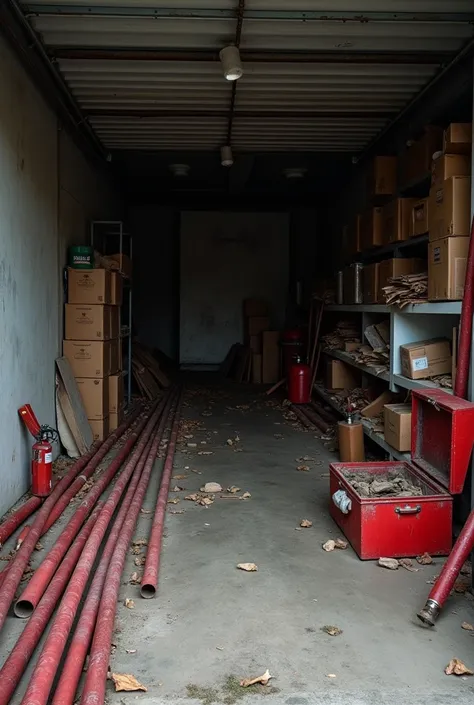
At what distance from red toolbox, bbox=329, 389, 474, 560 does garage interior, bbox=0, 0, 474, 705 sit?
2 centimetres

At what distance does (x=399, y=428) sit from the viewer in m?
4.50

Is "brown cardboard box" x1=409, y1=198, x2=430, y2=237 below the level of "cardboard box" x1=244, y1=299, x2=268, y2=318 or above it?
above

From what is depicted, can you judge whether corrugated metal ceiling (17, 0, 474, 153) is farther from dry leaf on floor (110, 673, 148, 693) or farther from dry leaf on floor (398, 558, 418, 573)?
dry leaf on floor (110, 673, 148, 693)

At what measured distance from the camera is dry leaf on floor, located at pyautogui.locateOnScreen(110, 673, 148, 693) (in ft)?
7.52

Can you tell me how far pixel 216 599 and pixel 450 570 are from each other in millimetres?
1136

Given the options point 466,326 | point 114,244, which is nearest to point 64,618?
point 466,326

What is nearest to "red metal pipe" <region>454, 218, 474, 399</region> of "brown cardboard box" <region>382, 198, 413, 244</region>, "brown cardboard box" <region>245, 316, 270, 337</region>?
"brown cardboard box" <region>382, 198, 413, 244</region>

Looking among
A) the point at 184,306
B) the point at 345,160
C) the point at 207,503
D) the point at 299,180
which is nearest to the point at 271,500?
the point at 207,503

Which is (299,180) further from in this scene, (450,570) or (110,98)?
(450,570)

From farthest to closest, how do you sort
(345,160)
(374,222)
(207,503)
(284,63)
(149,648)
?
(345,160), (374,222), (284,63), (207,503), (149,648)

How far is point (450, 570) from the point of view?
2842 millimetres

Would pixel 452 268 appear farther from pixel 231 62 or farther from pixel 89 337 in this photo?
pixel 89 337

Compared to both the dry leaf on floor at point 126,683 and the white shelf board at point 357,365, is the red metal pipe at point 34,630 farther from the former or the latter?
the white shelf board at point 357,365

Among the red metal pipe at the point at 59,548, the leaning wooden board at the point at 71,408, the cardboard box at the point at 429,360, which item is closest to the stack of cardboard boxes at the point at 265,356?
the leaning wooden board at the point at 71,408
